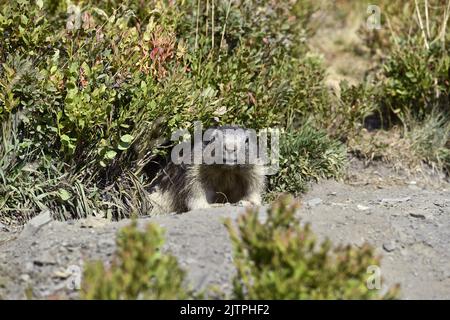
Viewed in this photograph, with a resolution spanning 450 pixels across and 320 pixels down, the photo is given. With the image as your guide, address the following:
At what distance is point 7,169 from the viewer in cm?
668

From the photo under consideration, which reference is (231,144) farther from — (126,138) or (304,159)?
(304,159)

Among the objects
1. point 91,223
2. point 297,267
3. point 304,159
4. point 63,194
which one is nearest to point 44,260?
point 91,223

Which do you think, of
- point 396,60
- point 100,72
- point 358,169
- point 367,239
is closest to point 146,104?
point 100,72

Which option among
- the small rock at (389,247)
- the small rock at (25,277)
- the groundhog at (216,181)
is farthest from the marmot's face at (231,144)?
the small rock at (25,277)

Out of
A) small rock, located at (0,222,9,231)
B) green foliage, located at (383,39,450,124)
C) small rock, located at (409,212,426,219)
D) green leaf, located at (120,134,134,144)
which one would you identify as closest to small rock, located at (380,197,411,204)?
small rock, located at (409,212,426,219)

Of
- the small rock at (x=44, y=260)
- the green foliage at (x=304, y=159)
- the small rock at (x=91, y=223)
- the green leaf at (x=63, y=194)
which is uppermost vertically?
the green foliage at (x=304, y=159)

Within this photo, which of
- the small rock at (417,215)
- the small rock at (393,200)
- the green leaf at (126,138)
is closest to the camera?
the small rock at (417,215)

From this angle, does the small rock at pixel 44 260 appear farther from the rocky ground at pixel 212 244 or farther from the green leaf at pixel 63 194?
the green leaf at pixel 63 194

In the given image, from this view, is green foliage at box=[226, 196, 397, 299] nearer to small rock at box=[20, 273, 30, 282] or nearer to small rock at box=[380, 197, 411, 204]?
small rock at box=[20, 273, 30, 282]

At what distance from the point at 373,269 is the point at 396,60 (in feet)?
14.9

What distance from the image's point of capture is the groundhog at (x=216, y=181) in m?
7.05

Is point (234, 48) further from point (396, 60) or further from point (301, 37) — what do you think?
point (396, 60)

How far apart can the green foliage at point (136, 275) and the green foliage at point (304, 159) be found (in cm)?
376

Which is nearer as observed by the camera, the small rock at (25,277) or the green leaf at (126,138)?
the small rock at (25,277)
